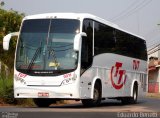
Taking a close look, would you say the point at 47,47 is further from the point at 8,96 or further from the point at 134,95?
the point at 134,95

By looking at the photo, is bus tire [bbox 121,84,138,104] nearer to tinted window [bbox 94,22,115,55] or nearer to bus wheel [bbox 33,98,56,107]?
tinted window [bbox 94,22,115,55]

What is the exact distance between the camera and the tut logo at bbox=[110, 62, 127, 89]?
80.9ft

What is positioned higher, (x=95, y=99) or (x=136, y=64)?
(x=136, y=64)

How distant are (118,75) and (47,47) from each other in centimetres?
610

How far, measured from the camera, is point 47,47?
66.6 feet

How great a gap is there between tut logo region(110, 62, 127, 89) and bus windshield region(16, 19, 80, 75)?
471 cm

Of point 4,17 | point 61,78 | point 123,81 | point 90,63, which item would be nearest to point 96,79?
point 90,63

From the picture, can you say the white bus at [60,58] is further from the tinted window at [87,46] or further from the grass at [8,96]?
the grass at [8,96]

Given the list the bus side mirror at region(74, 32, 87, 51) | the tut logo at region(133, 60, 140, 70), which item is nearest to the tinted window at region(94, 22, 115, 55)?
the bus side mirror at region(74, 32, 87, 51)

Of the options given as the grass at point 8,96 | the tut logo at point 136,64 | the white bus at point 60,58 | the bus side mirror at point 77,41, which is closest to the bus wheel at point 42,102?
the white bus at point 60,58

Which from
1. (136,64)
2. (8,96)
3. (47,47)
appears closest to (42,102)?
(8,96)

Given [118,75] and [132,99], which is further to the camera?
[132,99]

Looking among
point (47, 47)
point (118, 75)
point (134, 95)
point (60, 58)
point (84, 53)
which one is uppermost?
point (47, 47)

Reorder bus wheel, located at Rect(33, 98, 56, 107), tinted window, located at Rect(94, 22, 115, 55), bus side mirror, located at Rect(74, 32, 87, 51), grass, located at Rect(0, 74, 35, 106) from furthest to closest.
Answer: grass, located at Rect(0, 74, 35, 106) → bus wheel, located at Rect(33, 98, 56, 107) → tinted window, located at Rect(94, 22, 115, 55) → bus side mirror, located at Rect(74, 32, 87, 51)
